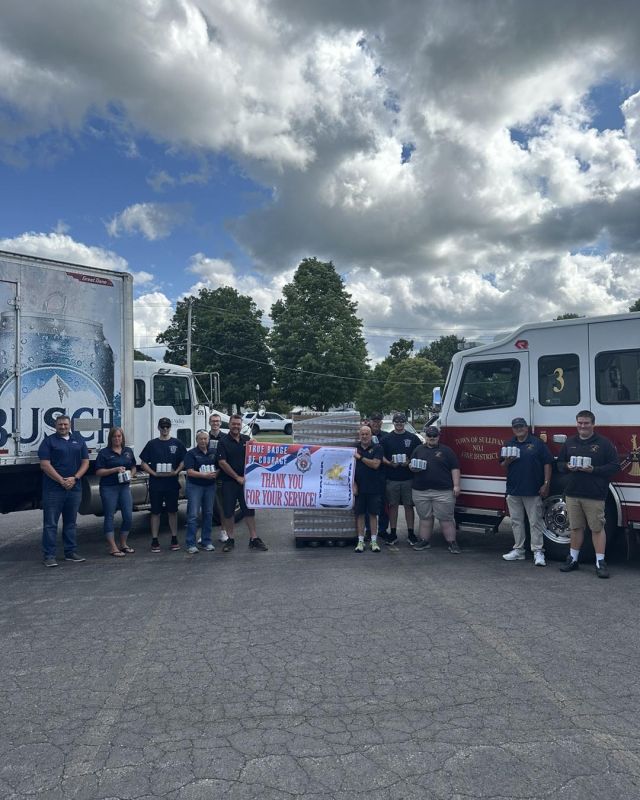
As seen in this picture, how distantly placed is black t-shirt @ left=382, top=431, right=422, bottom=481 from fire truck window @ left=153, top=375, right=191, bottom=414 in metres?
4.20

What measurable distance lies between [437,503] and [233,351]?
137ft

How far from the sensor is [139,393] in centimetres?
1095

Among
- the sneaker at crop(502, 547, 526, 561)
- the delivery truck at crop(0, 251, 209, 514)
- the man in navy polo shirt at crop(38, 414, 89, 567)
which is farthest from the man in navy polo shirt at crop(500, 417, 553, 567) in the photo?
the man in navy polo shirt at crop(38, 414, 89, 567)

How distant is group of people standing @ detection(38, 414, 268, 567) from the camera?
8.05 m

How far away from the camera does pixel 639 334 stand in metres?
7.50

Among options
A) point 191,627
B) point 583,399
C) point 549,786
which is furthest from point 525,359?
point 549,786

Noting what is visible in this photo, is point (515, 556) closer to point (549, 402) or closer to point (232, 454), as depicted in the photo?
point (549, 402)

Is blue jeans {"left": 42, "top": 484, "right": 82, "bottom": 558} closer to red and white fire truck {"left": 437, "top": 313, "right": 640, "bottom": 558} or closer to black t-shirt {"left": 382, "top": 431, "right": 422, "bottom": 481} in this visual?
black t-shirt {"left": 382, "top": 431, "right": 422, "bottom": 481}

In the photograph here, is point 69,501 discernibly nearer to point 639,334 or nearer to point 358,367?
point 639,334

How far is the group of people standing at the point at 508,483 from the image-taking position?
723 centimetres

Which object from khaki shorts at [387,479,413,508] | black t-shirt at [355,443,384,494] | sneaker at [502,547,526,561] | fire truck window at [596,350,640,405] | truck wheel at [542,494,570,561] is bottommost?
sneaker at [502,547,526,561]

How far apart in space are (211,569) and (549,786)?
5298mm

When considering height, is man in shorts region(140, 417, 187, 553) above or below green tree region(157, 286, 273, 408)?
below

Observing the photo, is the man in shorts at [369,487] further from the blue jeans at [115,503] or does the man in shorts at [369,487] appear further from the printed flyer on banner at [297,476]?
the blue jeans at [115,503]
